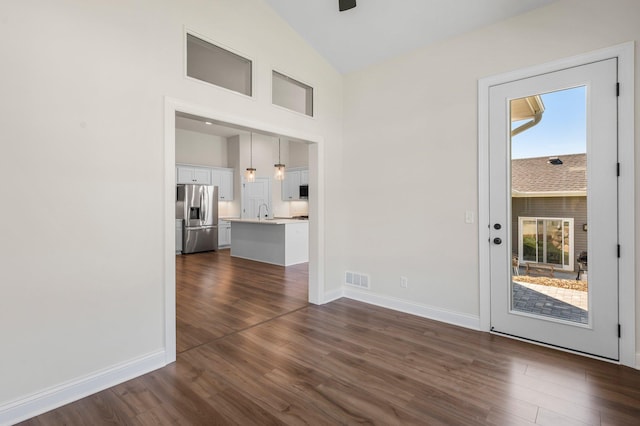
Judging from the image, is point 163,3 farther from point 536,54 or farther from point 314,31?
point 536,54

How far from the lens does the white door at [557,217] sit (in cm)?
265

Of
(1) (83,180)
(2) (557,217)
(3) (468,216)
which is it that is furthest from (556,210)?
(1) (83,180)

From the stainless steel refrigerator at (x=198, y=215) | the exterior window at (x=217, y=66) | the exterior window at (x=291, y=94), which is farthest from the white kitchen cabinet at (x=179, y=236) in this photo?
the exterior window at (x=217, y=66)

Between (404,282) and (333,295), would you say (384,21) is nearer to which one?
(404,282)

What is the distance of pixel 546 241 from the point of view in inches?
117

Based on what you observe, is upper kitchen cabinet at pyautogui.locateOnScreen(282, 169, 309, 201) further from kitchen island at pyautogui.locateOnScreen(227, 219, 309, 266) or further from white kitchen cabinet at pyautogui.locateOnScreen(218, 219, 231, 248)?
kitchen island at pyautogui.locateOnScreen(227, 219, 309, 266)

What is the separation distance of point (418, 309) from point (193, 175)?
722 cm

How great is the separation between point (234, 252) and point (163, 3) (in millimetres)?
5942

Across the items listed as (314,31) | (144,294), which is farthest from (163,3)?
(144,294)

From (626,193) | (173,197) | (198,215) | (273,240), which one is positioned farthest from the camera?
(198,215)

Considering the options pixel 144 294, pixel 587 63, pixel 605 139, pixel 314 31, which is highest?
pixel 314 31

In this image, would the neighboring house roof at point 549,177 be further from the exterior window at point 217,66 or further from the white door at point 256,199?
the white door at point 256,199

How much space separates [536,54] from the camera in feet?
9.68

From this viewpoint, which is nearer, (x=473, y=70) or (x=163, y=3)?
(x=163, y=3)
